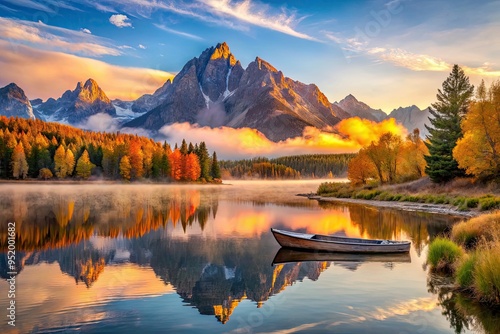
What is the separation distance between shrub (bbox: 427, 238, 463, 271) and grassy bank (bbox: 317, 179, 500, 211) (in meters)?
23.4

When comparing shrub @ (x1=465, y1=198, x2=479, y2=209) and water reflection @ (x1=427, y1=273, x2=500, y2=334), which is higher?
shrub @ (x1=465, y1=198, x2=479, y2=209)

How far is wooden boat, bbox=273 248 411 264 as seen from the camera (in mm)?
27422

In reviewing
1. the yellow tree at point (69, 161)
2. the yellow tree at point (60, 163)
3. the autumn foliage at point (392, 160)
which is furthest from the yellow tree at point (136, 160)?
the autumn foliage at point (392, 160)

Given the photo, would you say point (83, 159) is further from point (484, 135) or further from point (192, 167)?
point (484, 135)

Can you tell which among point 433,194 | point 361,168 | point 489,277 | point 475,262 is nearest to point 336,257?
point 475,262

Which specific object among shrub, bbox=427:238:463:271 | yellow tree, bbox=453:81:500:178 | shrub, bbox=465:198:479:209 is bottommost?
shrub, bbox=427:238:463:271

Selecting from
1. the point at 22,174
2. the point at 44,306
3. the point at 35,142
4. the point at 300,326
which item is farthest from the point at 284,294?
the point at 35,142

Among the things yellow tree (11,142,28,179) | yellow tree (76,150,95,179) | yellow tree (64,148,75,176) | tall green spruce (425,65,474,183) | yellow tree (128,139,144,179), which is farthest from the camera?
yellow tree (128,139,144,179)

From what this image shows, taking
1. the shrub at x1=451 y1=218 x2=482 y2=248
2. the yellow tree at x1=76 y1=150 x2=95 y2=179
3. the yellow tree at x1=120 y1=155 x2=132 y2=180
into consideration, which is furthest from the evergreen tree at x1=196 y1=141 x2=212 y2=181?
the shrub at x1=451 y1=218 x2=482 y2=248

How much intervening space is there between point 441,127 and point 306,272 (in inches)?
2166

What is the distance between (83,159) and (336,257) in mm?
126105

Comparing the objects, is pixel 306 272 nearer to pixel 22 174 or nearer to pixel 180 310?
pixel 180 310

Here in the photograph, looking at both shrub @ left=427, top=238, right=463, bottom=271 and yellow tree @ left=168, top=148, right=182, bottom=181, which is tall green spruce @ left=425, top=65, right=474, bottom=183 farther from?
yellow tree @ left=168, top=148, right=182, bottom=181

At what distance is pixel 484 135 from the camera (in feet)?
175
